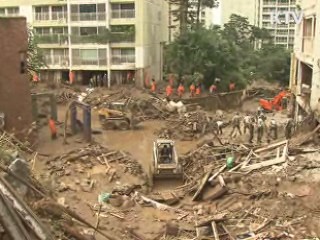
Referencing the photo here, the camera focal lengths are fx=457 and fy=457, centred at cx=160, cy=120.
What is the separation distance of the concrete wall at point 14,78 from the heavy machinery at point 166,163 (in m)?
7.19

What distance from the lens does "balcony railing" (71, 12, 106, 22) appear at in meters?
44.2

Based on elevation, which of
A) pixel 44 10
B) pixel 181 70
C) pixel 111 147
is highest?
pixel 44 10

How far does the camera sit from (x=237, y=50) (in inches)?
1729

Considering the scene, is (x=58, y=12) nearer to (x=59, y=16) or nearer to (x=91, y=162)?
(x=59, y=16)

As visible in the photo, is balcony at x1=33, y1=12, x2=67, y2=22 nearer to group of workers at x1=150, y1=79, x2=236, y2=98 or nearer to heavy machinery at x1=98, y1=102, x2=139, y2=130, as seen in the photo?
group of workers at x1=150, y1=79, x2=236, y2=98

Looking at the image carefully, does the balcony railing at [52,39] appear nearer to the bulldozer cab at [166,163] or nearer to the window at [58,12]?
the window at [58,12]

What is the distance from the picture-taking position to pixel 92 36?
145 ft

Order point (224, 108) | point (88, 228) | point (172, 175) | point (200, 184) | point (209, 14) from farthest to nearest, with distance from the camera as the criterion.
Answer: point (209, 14)
point (224, 108)
point (172, 175)
point (200, 184)
point (88, 228)

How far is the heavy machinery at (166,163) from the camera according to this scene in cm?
1933

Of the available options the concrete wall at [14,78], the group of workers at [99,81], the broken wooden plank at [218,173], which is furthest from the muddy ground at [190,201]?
the group of workers at [99,81]

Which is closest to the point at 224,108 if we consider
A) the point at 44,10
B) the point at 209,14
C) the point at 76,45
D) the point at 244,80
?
the point at 244,80

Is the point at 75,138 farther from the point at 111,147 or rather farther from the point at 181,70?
the point at 181,70

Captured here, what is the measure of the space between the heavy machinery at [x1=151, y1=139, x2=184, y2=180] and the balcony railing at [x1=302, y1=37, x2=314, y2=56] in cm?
1010

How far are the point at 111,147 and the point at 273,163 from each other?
10.6m
